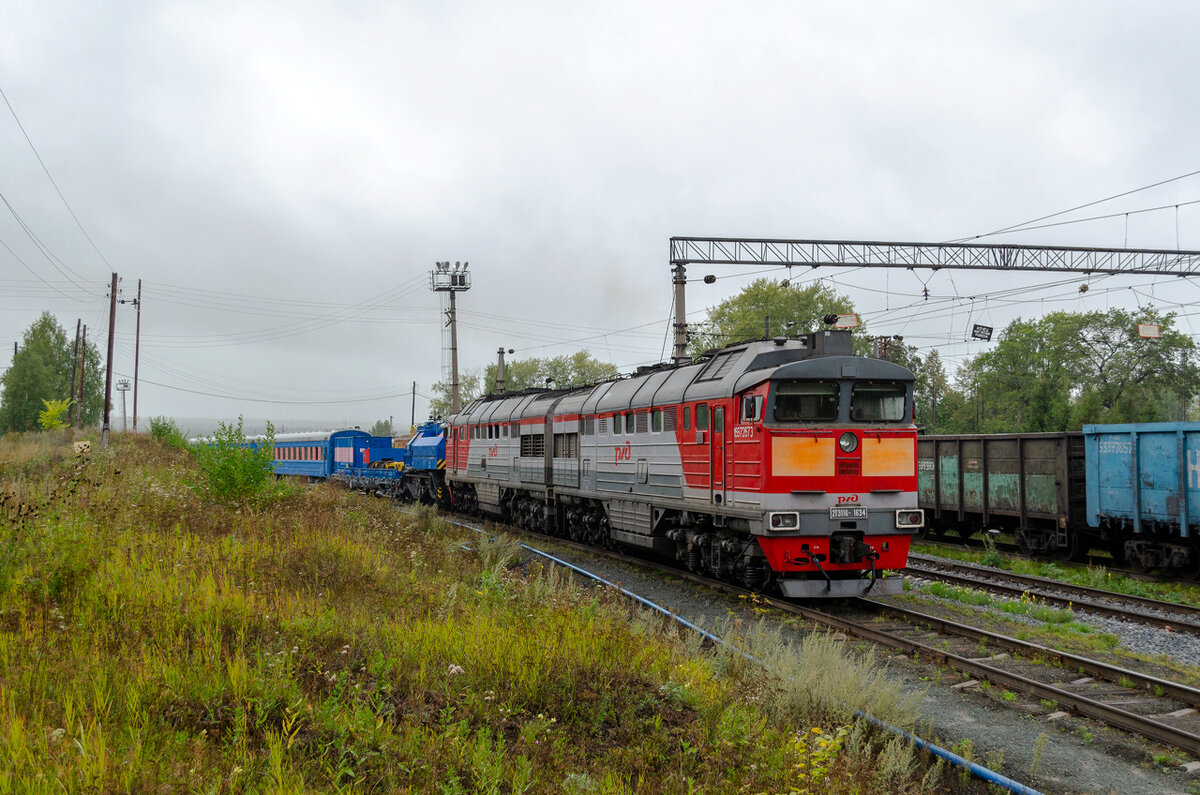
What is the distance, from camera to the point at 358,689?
5504 millimetres

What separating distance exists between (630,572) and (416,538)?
13.8 ft

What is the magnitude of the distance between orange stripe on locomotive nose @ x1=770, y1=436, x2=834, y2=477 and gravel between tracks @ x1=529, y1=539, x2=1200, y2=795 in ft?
9.91

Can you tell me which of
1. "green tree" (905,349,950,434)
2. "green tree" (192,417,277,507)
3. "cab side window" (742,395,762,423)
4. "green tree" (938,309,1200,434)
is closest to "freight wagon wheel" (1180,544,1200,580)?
"cab side window" (742,395,762,423)

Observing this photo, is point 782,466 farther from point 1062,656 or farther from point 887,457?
point 1062,656

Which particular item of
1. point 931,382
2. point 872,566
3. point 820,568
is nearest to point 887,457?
point 872,566

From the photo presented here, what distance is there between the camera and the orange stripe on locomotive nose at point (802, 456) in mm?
11766

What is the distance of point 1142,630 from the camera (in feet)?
37.8

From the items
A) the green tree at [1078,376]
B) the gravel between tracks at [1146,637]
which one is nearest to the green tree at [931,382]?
the green tree at [1078,376]

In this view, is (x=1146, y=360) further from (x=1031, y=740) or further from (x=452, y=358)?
(x=1031, y=740)

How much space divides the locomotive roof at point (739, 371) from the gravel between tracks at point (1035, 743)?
4.32 meters

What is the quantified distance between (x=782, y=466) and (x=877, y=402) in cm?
195

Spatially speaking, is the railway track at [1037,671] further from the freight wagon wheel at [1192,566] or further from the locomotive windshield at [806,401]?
the freight wagon wheel at [1192,566]

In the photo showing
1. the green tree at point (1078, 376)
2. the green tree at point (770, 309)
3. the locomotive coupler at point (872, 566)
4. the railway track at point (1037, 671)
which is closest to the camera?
the railway track at point (1037, 671)

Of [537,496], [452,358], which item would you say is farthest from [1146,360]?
[537,496]
